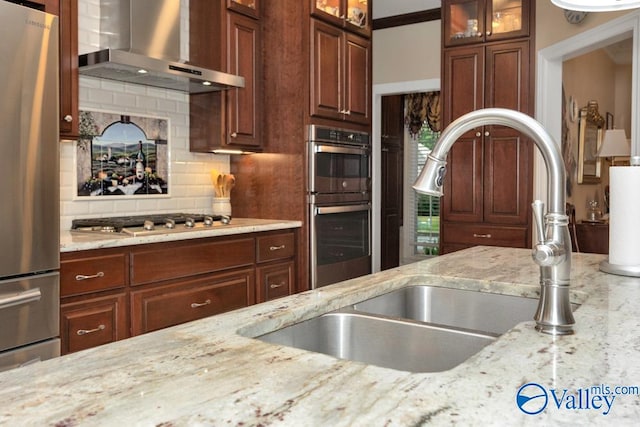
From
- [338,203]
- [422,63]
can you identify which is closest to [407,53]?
[422,63]

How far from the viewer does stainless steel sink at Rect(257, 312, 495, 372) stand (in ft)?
4.02

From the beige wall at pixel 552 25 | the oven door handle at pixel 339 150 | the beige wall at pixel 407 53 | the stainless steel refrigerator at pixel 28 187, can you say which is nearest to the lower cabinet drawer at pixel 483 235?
the oven door handle at pixel 339 150

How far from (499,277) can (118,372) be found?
3.99ft

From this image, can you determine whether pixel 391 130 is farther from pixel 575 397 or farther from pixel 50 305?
pixel 575 397

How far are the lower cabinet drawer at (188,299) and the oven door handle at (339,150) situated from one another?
1.02 metres

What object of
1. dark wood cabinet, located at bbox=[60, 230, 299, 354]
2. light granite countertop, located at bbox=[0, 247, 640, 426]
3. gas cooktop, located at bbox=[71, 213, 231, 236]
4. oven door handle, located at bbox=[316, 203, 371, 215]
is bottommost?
dark wood cabinet, located at bbox=[60, 230, 299, 354]

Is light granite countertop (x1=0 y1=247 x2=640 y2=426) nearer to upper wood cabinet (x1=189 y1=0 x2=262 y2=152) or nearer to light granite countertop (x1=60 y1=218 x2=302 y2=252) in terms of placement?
light granite countertop (x1=60 y1=218 x2=302 y2=252)

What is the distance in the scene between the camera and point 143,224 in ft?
10.4

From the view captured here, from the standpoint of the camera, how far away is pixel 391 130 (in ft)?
23.6

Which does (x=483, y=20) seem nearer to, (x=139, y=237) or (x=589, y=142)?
(x=589, y=142)

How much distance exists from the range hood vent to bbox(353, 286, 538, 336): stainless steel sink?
2030 mm

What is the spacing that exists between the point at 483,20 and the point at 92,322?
12.1ft

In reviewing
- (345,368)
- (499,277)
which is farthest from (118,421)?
(499,277)

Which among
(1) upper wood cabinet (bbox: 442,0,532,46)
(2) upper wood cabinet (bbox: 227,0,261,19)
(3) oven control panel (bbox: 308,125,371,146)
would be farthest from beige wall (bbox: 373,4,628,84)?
(2) upper wood cabinet (bbox: 227,0,261,19)
